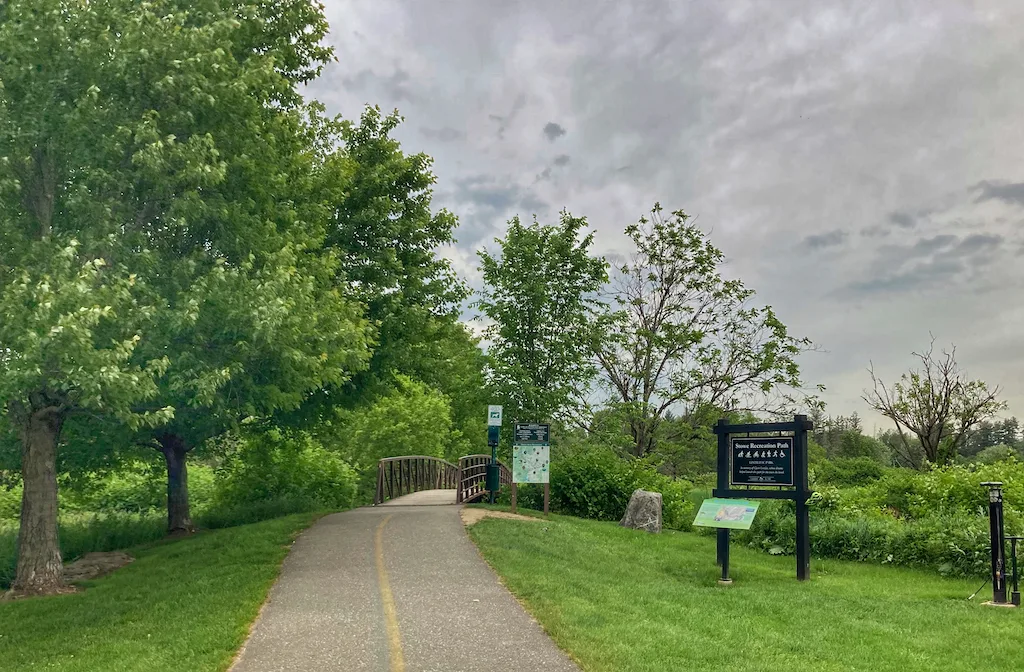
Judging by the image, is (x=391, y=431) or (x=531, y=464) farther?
(x=391, y=431)

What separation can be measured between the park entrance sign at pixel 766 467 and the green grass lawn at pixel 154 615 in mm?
7029

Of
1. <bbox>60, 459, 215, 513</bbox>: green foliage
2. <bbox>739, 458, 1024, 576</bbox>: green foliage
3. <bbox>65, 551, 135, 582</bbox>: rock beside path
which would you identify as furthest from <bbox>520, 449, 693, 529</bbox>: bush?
<bbox>60, 459, 215, 513</bbox>: green foliage

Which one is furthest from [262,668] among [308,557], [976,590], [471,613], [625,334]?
[625,334]

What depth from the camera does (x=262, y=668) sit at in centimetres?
652

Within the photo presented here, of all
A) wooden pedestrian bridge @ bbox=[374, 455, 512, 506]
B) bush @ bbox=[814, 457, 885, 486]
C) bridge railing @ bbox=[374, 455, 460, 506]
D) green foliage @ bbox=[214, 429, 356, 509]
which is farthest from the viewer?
bush @ bbox=[814, 457, 885, 486]

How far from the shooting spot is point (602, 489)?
803 inches

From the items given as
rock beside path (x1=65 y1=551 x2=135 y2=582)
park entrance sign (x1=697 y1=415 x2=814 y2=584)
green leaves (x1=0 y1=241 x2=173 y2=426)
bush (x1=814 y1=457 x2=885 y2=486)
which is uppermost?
green leaves (x1=0 y1=241 x2=173 y2=426)

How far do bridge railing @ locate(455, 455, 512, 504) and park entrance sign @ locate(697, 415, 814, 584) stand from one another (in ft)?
32.2

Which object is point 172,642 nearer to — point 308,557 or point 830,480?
point 308,557

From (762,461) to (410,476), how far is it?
16089mm

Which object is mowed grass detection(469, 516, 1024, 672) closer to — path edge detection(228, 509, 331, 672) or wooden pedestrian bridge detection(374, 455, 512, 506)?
path edge detection(228, 509, 331, 672)

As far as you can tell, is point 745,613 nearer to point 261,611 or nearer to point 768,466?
point 768,466

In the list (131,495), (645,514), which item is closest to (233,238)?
(645,514)

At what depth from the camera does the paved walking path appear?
6648 mm
